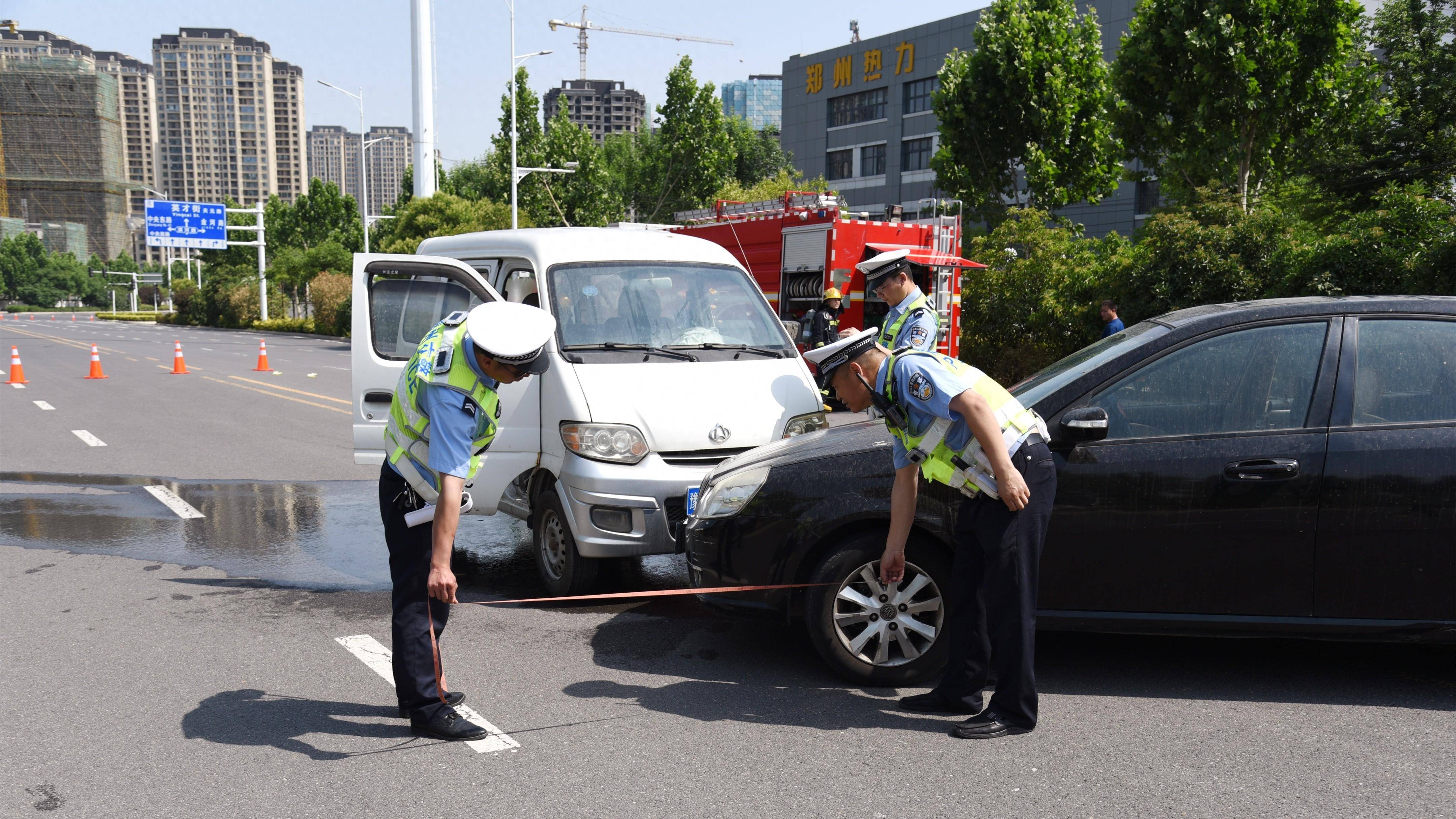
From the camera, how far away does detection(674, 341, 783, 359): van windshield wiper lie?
654 cm

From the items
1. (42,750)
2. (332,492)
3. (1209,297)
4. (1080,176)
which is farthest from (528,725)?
(1080,176)

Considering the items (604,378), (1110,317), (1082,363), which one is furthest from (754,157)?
(1082,363)

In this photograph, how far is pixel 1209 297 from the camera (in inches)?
568

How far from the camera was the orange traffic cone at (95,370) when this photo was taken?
23.0m

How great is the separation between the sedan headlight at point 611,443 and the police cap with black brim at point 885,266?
1.62 meters

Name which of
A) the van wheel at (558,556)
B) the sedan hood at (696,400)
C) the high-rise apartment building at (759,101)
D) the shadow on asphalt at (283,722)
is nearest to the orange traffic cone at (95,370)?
the van wheel at (558,556)

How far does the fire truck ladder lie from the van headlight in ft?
41.9

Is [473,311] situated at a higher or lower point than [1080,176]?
lower

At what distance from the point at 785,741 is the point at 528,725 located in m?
1.01

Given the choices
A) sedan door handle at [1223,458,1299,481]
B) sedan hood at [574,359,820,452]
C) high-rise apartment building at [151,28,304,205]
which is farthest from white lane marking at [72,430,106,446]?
high-rise apartment building at [151,28,304,205]

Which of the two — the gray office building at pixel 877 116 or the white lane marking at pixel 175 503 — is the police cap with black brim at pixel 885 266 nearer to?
the white lane marking at pixel 175 503

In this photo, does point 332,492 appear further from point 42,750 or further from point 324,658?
point 42,750

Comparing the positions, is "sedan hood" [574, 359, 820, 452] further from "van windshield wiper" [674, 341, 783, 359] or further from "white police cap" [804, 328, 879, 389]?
"white police cap" [804, 328, 879, 389]

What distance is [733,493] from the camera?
489 centimetres
